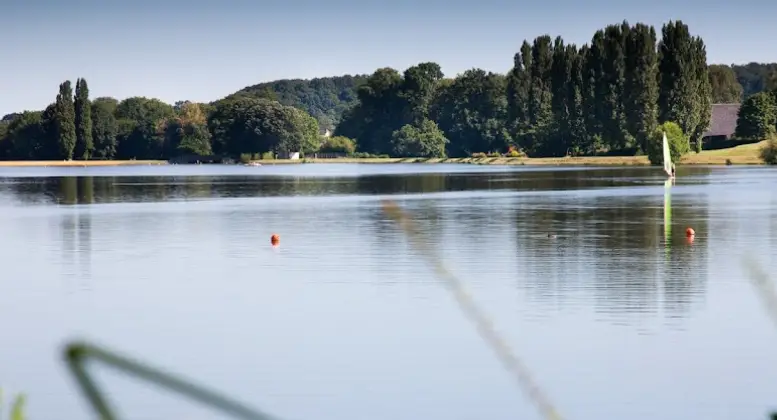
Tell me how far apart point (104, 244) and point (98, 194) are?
34.5 metres

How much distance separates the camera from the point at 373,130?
191 metres

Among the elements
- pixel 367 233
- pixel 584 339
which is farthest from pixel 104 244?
pixel 584 339

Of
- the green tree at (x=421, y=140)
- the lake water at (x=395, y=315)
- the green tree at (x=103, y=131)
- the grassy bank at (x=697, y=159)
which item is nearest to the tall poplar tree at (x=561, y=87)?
the grassy bank at (x=697, y=159)

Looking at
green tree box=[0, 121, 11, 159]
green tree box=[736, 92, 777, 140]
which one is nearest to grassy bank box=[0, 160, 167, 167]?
green tree box=[0, 121, 11, 159]

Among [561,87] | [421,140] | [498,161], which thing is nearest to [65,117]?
[421,140]

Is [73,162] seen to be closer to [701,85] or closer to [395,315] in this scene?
[701,85]

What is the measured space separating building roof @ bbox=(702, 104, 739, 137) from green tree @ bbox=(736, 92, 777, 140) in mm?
9178

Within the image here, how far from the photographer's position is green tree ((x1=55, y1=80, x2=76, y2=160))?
154 meters

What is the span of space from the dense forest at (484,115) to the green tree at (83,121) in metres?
0.18

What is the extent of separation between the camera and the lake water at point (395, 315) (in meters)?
12.8

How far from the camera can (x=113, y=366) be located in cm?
90

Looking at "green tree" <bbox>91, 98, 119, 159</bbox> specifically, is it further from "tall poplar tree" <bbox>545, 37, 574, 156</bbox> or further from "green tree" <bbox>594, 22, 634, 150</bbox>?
"green tree" <bbox>594, 22, 634, 150</bbox>

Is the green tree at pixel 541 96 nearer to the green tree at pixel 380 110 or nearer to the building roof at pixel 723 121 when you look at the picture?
the building roof at pixel 723 121

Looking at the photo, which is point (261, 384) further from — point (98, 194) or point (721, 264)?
point (98, 194)
